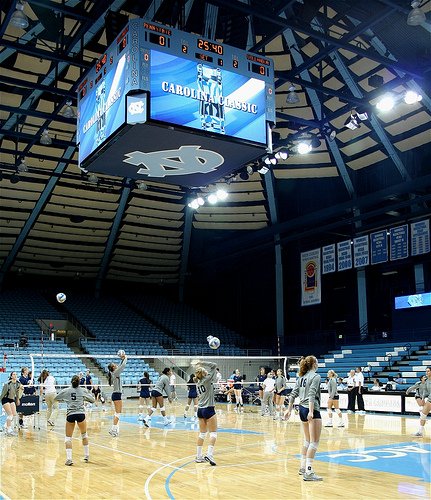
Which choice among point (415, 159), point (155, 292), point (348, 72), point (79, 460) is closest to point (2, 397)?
point (79, 460)

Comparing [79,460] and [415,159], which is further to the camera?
[415,159]

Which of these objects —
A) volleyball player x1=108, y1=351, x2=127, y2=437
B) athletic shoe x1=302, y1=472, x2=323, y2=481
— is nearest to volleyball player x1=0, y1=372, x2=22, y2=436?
volleyball player x1=108, y1=351, x2=127, y2=437

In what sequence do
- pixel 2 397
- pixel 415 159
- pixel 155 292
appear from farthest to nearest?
pixel 155 292, pixel 415 159, pixel 2 397

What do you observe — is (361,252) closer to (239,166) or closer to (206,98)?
(239,166)

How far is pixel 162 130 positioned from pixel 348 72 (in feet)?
45.8

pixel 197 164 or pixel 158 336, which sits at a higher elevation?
pixel 197 164

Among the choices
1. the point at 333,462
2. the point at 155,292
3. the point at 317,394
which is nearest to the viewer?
the point at 317,394

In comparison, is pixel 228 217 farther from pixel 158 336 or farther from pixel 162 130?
pixel 162 130

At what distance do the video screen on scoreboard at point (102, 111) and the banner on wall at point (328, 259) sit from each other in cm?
2232

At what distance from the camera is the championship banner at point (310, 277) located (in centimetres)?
3500

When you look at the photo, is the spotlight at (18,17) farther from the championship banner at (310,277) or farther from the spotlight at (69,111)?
the championship banner at (310,277)

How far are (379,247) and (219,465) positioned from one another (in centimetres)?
2207

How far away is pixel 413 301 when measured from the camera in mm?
30031

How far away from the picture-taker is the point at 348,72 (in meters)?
23.3
